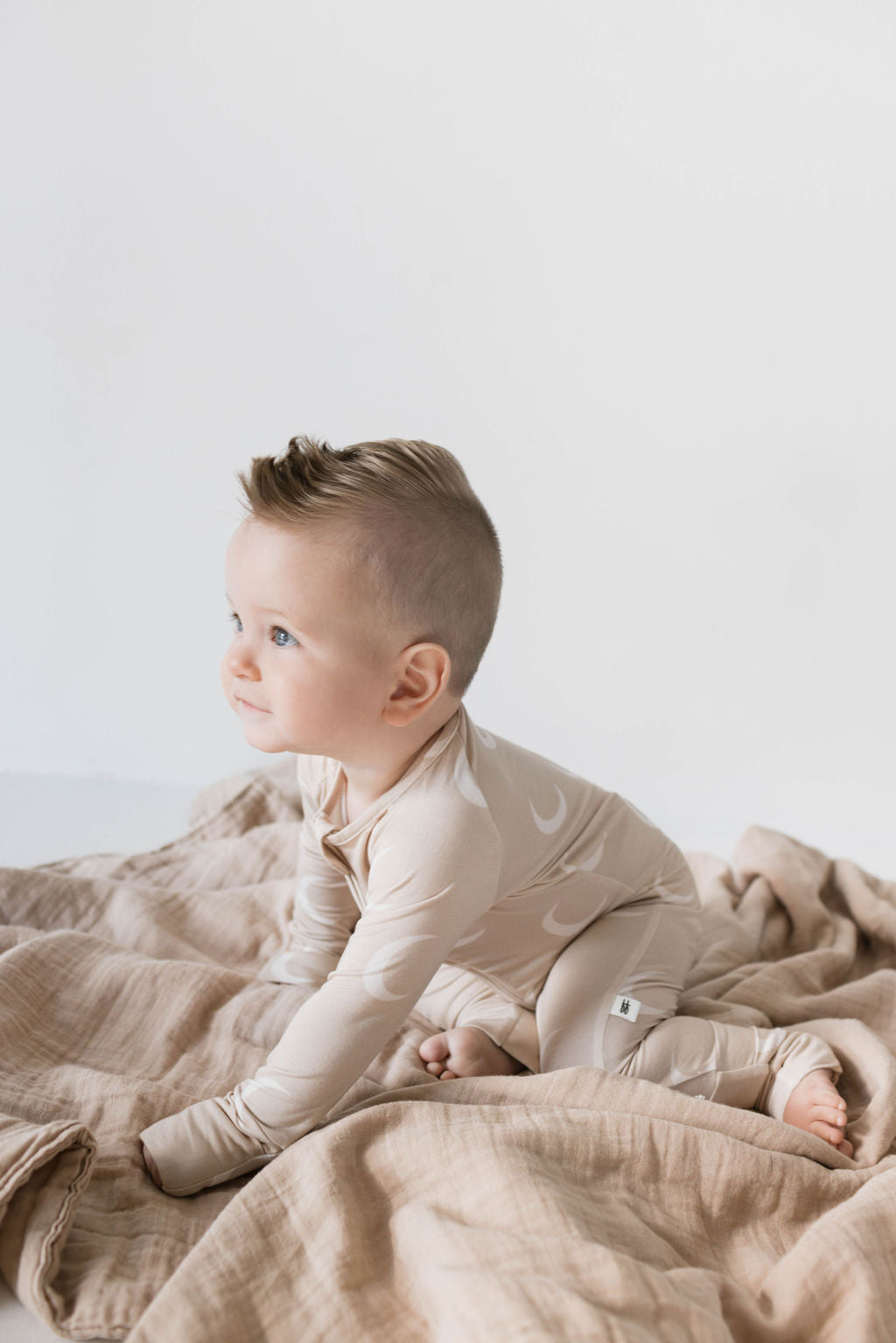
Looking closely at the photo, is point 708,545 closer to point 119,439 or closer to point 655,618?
point 655,618

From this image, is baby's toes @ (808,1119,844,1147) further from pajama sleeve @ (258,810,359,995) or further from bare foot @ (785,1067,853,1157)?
pajama sleeve @ (258,810,359,995)

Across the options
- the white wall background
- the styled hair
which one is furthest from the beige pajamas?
the white wall background

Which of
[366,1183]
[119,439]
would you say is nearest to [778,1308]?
[366,1183]

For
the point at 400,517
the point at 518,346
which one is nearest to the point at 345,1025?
the point at 400,517

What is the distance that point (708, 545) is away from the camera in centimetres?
193

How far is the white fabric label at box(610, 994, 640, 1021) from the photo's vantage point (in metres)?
1.11

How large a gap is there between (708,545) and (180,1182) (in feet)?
4.41

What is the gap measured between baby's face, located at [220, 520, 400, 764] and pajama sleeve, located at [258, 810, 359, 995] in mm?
283

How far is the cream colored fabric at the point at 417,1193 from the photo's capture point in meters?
0.75

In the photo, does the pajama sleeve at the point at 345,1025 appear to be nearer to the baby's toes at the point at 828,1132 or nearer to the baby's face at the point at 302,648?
the baby's face at the point at 302,648

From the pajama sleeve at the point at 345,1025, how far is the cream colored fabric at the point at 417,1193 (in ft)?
0.12

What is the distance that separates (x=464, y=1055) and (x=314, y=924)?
23 centimetres

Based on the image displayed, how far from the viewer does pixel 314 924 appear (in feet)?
4.09

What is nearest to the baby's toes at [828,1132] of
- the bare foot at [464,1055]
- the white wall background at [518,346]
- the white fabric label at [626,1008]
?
the white fabric label at [626,1008]
